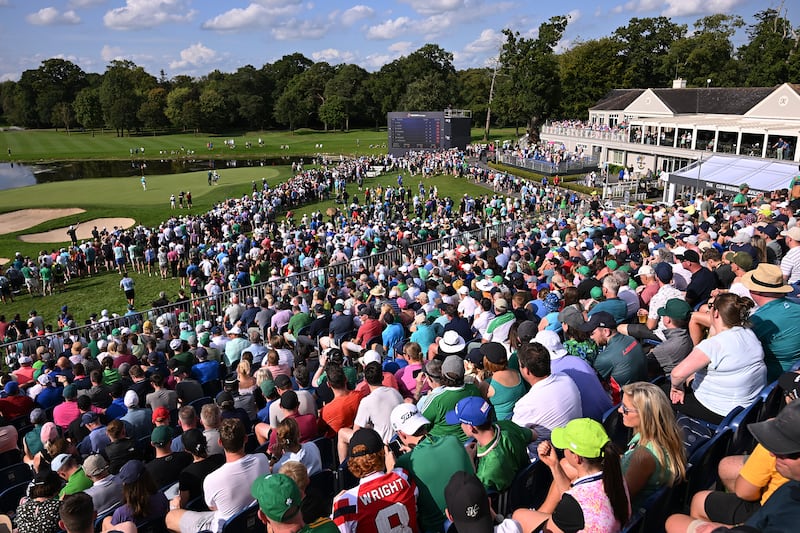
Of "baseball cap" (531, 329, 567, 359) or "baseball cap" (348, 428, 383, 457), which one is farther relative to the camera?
"baseball cap" (531, 329, 567, 359)

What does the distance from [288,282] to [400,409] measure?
12416 millimetres

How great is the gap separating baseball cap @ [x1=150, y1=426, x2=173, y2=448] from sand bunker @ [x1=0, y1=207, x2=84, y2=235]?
33.6 m

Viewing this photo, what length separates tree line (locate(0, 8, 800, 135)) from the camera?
63.8m

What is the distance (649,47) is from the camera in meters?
79.4

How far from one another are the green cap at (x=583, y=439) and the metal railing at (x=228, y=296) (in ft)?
40.2

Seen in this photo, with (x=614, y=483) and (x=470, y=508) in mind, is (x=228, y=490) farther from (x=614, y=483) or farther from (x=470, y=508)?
(x=614, y=483)

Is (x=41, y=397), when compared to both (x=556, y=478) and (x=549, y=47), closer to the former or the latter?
(x=556, y=478)

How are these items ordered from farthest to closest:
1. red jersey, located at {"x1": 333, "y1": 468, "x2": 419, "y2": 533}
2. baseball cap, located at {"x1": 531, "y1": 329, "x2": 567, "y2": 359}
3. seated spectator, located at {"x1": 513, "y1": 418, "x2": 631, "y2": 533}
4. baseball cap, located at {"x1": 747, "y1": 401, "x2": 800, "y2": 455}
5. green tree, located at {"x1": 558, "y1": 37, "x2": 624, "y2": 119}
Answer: green tree, located at {"x1": 558, "y1": 37, "x2": 624, "y2": 119} → baseball cap, located at {"x1": 531, "y1": 329, "x2": 567, "y2": 359} → red jersey, located at {"x1": 333, "y1": 468, "x2": 419, "y2": 533} → seated spectator, located at {"x1": 513, "y1": 418, "x2": 631, "y2": 533} → baseball cap, located at {"x1": 747, "y1": 401, "x2": 800, "y2": 455}

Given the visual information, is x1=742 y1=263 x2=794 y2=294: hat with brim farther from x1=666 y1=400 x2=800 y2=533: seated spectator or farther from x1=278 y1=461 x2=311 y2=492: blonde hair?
x1=278 y1=461 x2=311 y2=492: blonde hair

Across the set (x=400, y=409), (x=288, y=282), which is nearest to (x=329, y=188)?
(x=288, y=282)

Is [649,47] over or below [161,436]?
over

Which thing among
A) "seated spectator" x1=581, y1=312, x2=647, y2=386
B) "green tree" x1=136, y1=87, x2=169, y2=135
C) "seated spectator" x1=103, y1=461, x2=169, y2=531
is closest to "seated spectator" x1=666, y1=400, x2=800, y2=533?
"seated spectator" x1=581, y1=312, x2=647, y2=386

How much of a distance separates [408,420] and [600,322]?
2.91m

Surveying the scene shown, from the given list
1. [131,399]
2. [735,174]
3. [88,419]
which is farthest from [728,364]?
[735,174]
